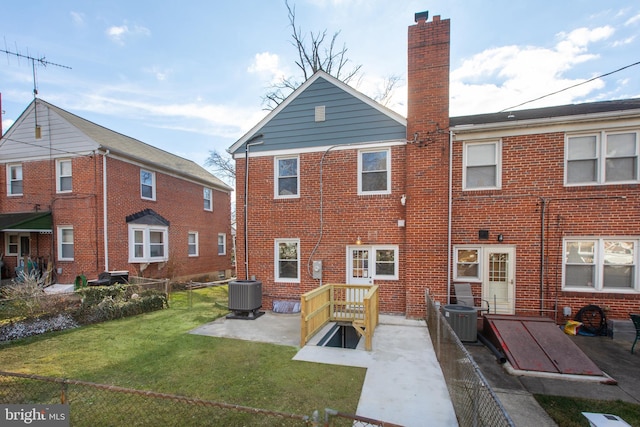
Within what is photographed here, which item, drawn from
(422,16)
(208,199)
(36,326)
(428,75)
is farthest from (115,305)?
(422,16)

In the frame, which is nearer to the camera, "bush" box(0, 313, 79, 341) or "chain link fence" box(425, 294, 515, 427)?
"chain link fence" box(425, 294, 515, 427)

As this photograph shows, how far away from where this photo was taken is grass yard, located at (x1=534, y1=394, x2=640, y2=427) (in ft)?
12.3

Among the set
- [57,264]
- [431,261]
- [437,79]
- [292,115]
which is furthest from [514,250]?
[57,264]

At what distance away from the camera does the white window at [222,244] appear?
1930cm

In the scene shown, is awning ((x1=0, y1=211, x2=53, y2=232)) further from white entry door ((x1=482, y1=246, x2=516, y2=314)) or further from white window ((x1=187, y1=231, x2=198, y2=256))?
white entry door ((x1=482, y1=246, x2=516, y2=314))

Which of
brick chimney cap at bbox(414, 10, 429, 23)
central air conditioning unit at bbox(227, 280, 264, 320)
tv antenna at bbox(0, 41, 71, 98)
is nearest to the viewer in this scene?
brick chimney cap at bbox(414, 10, 429, 23)

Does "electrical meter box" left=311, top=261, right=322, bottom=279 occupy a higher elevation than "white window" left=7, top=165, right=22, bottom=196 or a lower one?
lower

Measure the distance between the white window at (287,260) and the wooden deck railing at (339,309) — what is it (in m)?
1.62

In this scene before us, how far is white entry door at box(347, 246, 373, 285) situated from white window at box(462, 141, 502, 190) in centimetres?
356

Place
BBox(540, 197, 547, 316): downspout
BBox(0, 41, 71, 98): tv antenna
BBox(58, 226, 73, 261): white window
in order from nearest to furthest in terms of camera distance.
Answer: BBox(540, 197, 547, 316): downspout → BBox(0, 41, 71, 98): tv antenna → BBox(58, 226, 73, 261): white window

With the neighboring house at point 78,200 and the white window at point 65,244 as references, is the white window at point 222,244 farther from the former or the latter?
the white window at point 65,244

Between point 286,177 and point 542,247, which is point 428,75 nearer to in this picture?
point 286,177

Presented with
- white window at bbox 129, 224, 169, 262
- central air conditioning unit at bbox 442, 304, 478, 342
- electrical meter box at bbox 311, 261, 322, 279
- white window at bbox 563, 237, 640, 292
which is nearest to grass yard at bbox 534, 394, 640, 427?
central air conditioning unit at bbox 442, 304, 478, 342

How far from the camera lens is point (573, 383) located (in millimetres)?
4828
